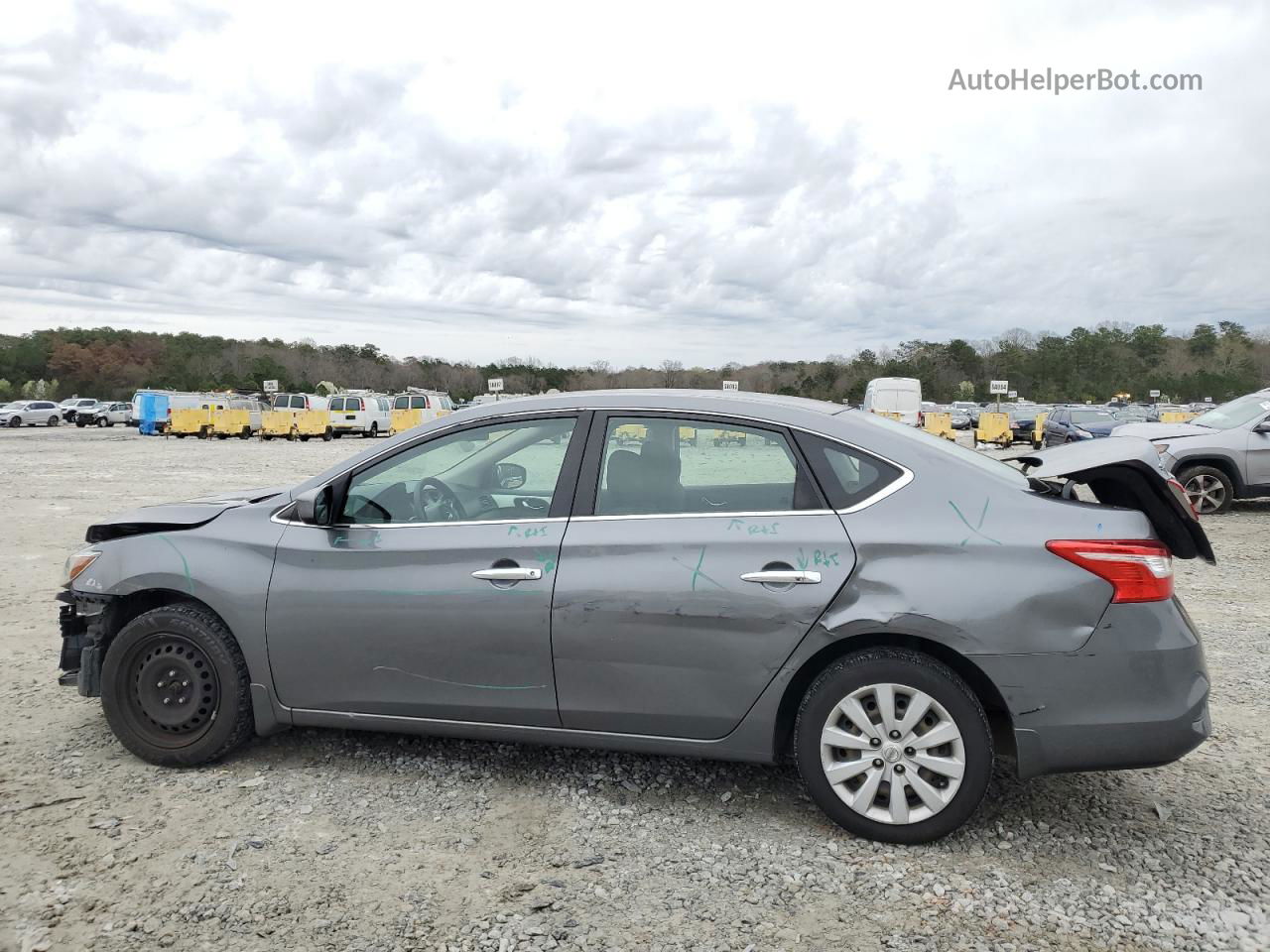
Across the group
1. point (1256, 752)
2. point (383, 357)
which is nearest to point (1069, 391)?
point (383, 357)

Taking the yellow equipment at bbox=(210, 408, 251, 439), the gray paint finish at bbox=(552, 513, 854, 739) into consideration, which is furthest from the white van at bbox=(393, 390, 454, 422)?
the gray paint finish at bbox=(552, 513, 854, 739)

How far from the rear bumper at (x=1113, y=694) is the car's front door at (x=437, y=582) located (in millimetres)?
1695

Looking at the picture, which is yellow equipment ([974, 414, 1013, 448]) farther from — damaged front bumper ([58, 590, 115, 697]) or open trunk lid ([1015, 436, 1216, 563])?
damaged front bumper ([58, 590, 115, 697])

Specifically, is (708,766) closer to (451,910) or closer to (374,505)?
(451,910)

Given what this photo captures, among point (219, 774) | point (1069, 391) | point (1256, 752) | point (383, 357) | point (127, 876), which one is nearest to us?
point (127, 876)

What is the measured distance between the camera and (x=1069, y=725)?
3.17m

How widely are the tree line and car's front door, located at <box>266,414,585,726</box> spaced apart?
269ft

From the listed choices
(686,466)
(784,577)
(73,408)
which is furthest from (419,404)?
(784,577)

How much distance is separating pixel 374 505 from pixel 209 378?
108875 millimetres

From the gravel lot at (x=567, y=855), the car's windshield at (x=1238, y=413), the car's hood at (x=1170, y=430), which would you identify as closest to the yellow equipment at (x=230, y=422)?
the car's hood at (x=1170, y=430)

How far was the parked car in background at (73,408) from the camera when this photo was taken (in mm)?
53469

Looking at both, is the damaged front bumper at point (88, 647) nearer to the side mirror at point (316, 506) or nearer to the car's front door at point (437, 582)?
the car's front door at point (437, 582)

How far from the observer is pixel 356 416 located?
41.4 m

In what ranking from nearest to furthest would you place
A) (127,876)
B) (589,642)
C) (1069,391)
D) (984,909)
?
1. (984,909)
2. (127,876)
3. (589,642)
4. (1069,391)
